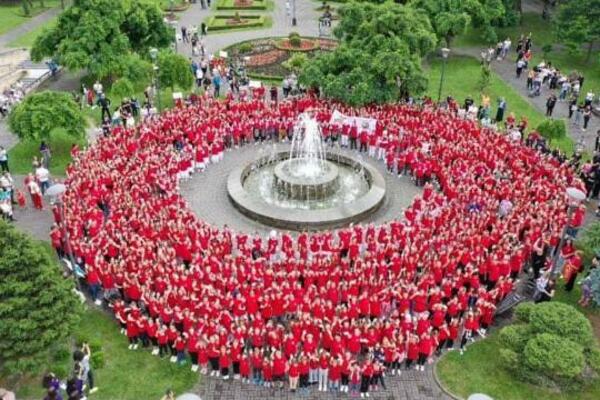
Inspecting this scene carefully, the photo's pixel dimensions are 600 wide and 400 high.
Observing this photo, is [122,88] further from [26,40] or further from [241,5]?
[241,5]

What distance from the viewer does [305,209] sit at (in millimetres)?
23312

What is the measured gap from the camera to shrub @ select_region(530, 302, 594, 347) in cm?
1538

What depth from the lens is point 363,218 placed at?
22.7 metres

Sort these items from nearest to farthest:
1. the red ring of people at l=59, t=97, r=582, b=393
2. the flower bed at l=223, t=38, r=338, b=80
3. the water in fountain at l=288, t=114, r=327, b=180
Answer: the red ring of people at l=59, t=97, r=582, b=393
the water in fountain at l=288, t=114, r=327, b=180
the flower bed at l=223, t=38, r=338, b=80

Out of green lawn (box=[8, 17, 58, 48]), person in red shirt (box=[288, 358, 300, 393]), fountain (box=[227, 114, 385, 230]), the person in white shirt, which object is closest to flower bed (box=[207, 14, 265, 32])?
green lawn (box=[8, 17, 58, 48])

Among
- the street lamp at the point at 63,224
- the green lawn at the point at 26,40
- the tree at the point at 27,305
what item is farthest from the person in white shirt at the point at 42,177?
the green lawn at the point at 26,40

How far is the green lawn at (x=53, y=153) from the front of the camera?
26.8 m

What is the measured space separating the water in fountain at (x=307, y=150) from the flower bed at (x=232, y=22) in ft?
72.8

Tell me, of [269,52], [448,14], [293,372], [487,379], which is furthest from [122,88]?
[487,379]

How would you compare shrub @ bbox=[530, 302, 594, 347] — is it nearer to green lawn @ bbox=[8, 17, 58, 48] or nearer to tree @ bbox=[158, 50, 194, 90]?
tree @ bbox=[158, 50, 194, 90]

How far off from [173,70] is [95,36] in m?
5.03

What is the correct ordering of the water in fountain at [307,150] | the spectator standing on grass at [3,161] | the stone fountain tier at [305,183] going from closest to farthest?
the stone fountain tier at [305,183] < the water in fountain at [307,150] < the spectator standing on grass at [3,161]

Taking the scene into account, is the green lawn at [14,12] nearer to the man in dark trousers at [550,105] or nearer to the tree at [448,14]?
the tree at [448,14]

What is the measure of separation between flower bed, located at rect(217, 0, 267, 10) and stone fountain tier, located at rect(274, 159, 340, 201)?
1292 inches
